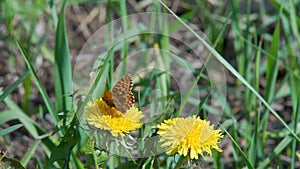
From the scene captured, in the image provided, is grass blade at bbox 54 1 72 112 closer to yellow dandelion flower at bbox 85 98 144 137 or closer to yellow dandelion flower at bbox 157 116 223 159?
yellow dandelion flower at bbox 85 98 144 137

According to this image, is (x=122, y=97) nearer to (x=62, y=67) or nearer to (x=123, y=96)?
(x=123, y=96)

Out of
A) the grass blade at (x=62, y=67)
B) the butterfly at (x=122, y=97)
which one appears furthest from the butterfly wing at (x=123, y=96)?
the grass blade at (x=62, y=67)

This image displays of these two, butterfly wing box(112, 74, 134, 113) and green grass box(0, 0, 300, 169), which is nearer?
butterfly wing box(112, 74, 134, 113)

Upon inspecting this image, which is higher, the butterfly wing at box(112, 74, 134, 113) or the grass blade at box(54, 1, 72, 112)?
the grass blade at box(54, 1, 72, 112)

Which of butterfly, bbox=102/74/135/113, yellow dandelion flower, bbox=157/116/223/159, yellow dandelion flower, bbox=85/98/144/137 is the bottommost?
yellow dandelion flower, bbox=157/116/223/159

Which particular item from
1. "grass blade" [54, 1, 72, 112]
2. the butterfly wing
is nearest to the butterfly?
the butterfly wing

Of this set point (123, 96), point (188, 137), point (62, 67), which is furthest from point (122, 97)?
point (62, 67)
